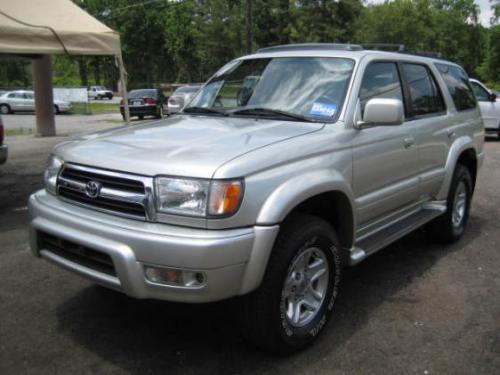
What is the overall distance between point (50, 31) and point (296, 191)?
5.89 meters

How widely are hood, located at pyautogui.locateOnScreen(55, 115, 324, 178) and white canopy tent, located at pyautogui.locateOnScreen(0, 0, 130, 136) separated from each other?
4.15 m

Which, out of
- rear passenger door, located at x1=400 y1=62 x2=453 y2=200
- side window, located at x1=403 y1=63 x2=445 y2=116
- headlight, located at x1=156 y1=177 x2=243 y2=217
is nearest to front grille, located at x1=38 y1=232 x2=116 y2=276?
headlight, located at x1=156 y1=177 x2=243 y2=217

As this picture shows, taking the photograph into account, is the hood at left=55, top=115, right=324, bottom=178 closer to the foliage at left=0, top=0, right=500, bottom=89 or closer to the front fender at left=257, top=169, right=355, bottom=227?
the front fender at left=257, top=169, right=355, bottom=227

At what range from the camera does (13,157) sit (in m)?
11.6

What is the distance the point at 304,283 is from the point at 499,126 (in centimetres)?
1332

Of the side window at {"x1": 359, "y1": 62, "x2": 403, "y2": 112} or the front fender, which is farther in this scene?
the side window at {"x1": 359, "y1": 62, "x2": 403, "y2": 112}

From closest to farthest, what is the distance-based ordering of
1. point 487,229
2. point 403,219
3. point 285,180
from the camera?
point 285,180 → point 403,219 → point 487,229

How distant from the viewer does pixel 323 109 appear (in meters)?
3.76

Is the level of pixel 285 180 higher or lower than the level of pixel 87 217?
higher

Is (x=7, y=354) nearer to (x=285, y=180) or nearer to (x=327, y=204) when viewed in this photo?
(x=285, y=180)

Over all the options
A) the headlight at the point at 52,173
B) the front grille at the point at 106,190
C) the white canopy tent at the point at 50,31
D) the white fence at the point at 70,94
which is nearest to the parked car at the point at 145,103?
the white fence at the point at 70,94

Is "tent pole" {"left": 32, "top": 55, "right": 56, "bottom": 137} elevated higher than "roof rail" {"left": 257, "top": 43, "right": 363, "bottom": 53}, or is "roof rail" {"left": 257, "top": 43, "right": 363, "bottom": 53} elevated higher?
"roof rail" {"left": 257, "top": 43, "right": 363, "bottom": 53}

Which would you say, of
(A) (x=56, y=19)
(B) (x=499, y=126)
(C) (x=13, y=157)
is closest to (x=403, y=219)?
(A) (x=56, y=19)

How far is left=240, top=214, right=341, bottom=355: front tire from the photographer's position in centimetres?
301
